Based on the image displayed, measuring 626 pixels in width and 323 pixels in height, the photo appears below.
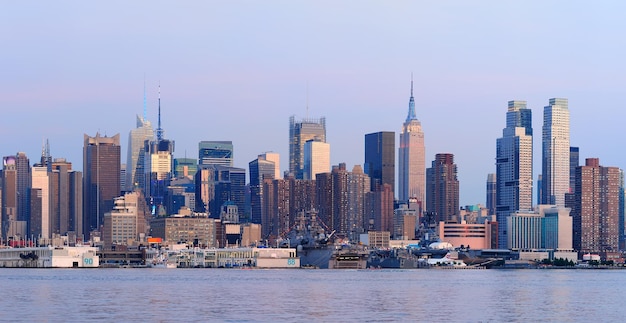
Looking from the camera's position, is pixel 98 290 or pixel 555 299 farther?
pixel 98 290

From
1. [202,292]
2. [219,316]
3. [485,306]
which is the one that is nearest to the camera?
[219,316]

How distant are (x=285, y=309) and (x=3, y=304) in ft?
67.1

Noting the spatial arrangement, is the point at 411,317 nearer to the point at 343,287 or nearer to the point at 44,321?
the point at 44,321

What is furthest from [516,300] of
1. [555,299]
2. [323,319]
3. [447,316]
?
[323,319]

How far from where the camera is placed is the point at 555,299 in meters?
114

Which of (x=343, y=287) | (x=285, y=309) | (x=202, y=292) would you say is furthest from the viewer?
(x=343, y=287)

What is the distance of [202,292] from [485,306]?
102ft

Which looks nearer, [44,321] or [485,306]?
[44,321]

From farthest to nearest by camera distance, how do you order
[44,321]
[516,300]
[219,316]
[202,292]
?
[202,292] < [516,300] < [219,316] < [44,321]

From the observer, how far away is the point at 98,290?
397ft

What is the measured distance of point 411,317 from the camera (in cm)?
8344

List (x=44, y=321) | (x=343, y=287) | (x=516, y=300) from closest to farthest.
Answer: (x=44, y=321)
(x=516, y=300)
(x=343, y=287)

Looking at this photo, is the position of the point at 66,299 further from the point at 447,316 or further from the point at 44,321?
the point at 447,316

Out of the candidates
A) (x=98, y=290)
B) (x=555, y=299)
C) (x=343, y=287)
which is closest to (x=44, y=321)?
(x=98, y=290)
